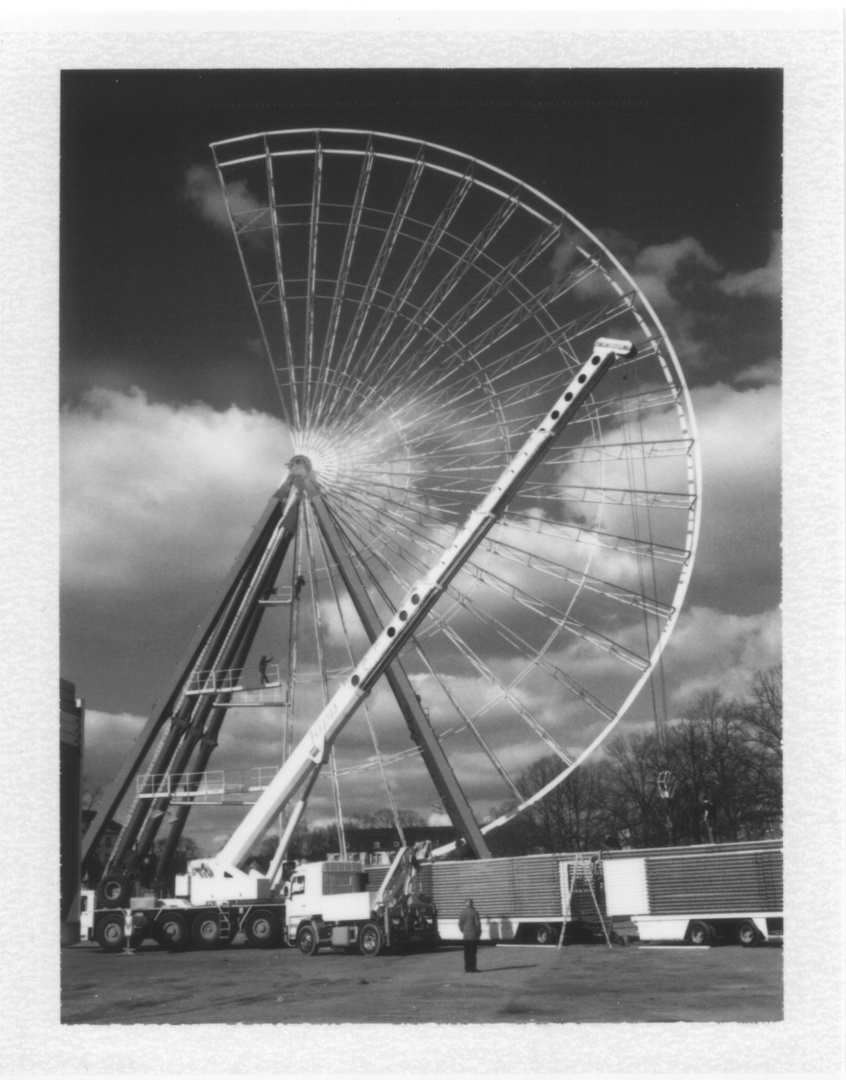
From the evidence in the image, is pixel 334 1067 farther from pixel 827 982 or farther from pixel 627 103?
pixel 627 103

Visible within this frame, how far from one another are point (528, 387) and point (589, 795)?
1523 inches

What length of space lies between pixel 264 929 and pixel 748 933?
1064cm

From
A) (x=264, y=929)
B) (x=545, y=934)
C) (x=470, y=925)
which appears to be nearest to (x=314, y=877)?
(x=264, y=929)

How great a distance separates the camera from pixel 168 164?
22.1 m

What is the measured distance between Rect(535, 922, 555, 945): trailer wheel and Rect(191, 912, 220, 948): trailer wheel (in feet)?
23.4

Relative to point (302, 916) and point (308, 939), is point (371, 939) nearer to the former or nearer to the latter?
point (308, 939)

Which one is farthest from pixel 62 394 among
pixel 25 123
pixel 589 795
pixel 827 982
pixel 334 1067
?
pixel 589 795

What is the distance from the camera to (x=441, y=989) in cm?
1970

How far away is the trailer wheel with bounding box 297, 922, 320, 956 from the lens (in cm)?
2602

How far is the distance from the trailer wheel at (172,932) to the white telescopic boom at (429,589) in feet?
10.7

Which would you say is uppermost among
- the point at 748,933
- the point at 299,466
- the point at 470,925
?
the point at 299,466

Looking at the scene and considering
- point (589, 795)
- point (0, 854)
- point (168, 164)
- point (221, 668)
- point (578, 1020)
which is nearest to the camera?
point (578, 1020)

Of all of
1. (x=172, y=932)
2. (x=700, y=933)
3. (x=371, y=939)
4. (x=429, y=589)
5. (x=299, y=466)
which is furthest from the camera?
(x=299, y=466)

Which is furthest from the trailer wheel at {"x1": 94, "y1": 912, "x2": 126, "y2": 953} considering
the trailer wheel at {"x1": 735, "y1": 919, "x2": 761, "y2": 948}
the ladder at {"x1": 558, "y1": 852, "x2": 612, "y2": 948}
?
the trailer wheel at {"x1": 735, "y1": 919, "x2": 761, "y2": 948}
